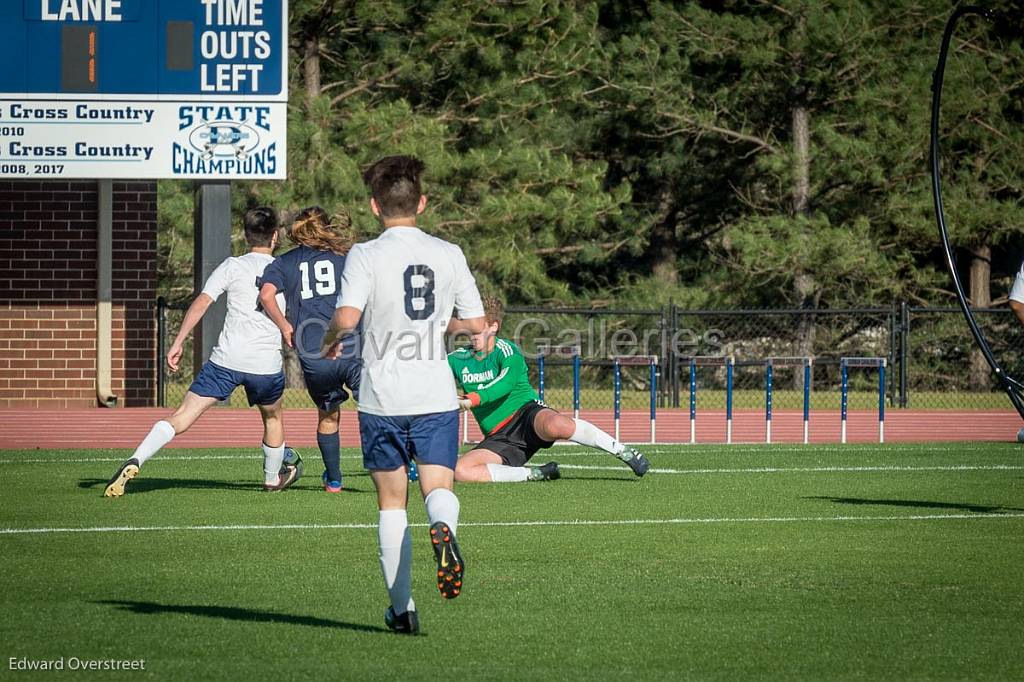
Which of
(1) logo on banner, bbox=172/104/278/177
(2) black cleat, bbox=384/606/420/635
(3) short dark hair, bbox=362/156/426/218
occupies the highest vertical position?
(1) logo on banner, bbox=172/104/278/177

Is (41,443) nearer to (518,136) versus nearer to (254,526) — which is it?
(254,526)

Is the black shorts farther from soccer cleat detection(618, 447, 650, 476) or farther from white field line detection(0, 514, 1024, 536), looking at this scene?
white field line detection(0, 514, 1024, 536)

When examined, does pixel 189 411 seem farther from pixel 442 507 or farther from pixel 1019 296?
pixel 1019 296

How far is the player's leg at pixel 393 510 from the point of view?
595 cm

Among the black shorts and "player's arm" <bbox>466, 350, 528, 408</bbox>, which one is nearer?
"player's arm" <bbox>466, 350, 528, 408</bbox>

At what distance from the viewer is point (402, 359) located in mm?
5977

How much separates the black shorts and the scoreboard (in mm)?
9493

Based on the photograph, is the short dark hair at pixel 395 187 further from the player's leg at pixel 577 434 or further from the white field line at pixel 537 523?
the player's leg at pixel 577 434

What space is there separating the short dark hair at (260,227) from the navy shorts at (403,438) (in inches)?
199

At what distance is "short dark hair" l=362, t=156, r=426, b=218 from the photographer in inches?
236

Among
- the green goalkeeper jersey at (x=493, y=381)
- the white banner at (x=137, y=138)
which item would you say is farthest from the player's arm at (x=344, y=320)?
the white banner at (x=137, y=138)

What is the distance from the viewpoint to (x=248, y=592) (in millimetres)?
7035

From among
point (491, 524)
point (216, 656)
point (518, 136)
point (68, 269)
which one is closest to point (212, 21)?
point (68, 269)

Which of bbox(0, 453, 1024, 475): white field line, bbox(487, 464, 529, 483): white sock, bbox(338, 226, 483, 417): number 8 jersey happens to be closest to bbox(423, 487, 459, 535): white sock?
bbox(338, 226, 483, 417): number 8 jersey
